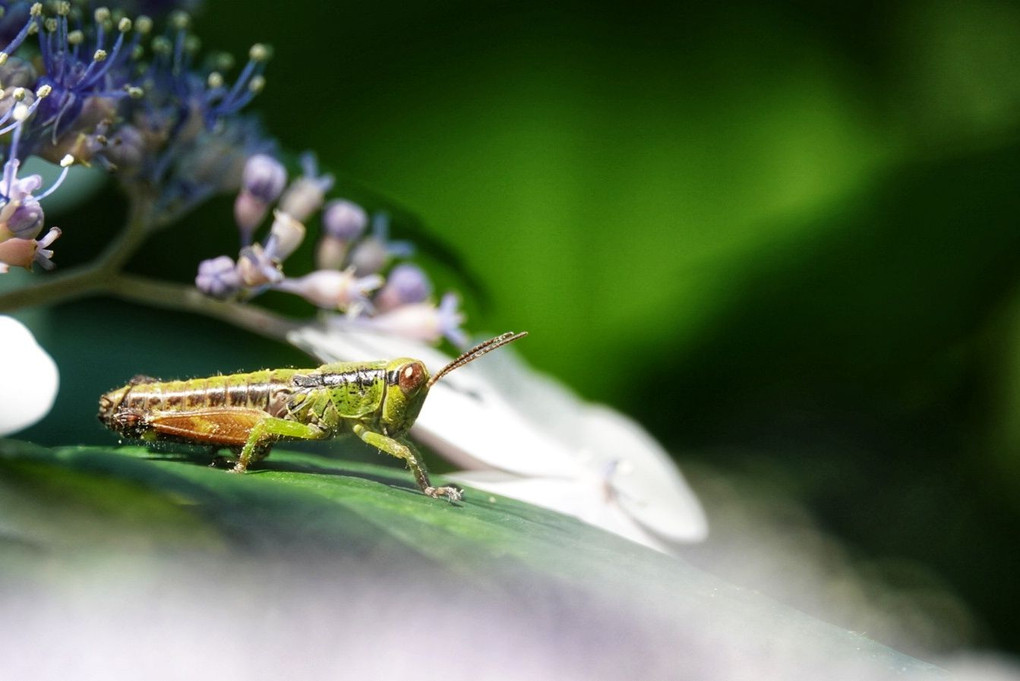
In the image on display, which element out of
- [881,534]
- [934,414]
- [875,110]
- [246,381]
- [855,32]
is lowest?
[246,381]

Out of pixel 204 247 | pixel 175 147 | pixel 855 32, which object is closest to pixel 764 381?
pixel 855 32

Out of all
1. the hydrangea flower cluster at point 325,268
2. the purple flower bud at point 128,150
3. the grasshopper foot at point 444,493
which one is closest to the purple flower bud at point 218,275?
the hydrangea flower cluster at point 325,268

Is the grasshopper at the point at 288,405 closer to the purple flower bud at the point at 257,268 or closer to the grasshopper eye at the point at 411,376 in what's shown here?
the grasshopper eye at the point at 411,376

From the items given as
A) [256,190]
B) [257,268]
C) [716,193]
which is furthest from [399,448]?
[716,193]

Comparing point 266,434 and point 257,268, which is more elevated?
point 257,268

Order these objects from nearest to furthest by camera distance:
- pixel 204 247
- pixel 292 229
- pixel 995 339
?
pixel 292 229
pixel 204 247
pixel 995 339

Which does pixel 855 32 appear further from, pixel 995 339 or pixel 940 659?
pixel 940 659

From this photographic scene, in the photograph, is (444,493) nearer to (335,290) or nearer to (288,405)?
Answer: (288,405)
